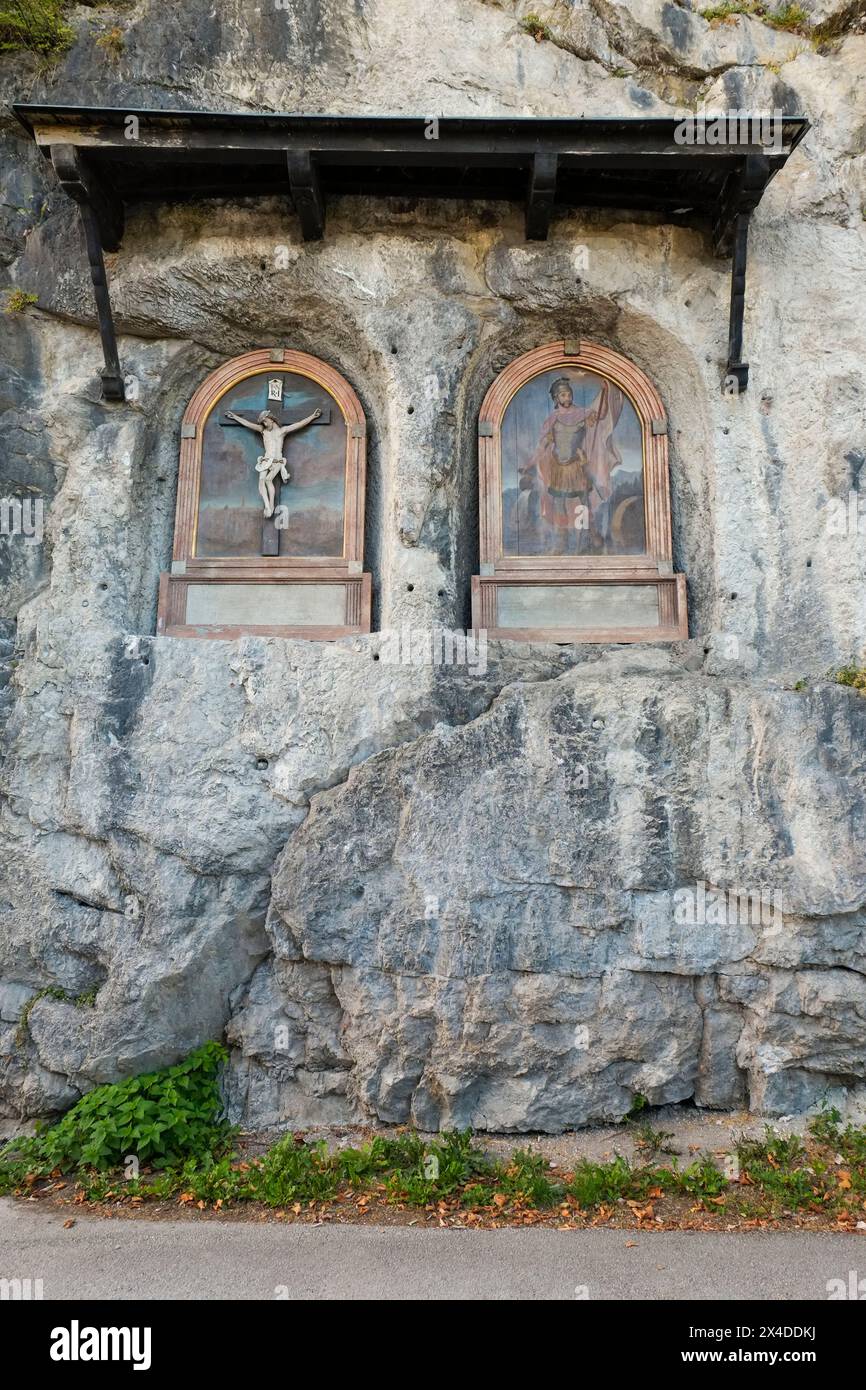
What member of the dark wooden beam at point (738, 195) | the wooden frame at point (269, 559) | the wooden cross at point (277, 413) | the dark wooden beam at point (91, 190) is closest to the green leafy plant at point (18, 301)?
the dark wooden beam at point (91, 190)

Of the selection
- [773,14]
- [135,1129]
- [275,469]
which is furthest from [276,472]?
[773,14]

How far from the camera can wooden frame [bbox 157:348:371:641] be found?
9383mm

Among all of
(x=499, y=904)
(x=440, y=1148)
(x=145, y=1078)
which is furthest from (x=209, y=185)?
(x=440, y=1148)

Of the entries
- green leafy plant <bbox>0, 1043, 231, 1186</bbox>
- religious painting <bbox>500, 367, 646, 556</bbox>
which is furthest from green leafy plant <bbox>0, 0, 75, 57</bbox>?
green leafy plant <bbox>0, 1043, 231, 1186</bbox>

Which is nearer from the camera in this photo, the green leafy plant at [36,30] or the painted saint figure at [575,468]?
the green leafy plant at [36,30]

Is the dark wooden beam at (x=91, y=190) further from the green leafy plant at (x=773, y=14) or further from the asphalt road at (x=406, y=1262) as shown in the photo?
the asphalt road at (x=406, y=1262)

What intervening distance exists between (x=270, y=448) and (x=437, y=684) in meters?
3.20

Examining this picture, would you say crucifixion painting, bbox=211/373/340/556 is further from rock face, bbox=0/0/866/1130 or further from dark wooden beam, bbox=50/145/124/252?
dark wooden beam, bbox=50/145/124/252

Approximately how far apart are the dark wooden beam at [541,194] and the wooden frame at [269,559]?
7.70 ft

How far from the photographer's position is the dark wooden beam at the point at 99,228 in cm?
855

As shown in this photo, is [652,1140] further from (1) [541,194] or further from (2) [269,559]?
(1) [541,194]

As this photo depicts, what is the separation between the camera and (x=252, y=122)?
8500mm

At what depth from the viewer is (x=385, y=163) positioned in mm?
8805

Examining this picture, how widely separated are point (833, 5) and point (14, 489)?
9.33 metres
